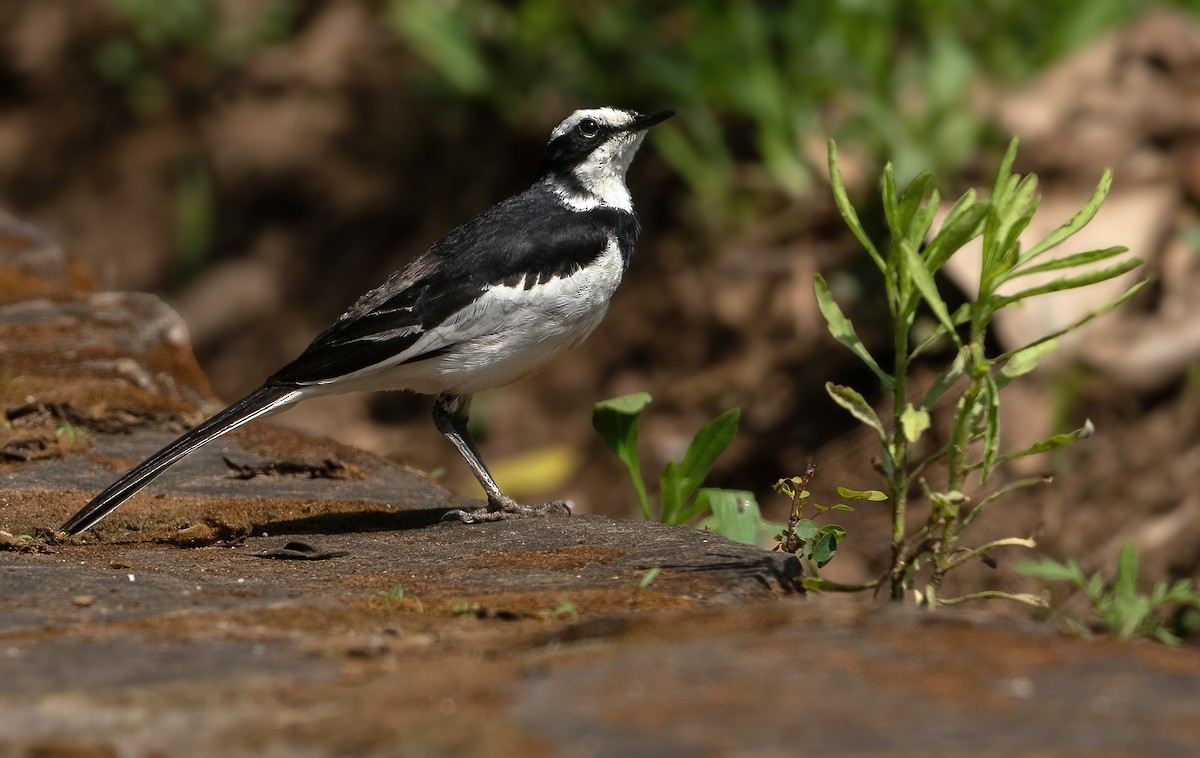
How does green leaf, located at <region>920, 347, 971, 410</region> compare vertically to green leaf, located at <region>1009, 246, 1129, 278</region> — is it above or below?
below

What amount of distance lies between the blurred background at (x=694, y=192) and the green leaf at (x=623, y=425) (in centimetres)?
108

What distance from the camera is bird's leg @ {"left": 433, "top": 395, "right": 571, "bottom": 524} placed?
462 cm

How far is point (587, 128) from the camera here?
5754 mm

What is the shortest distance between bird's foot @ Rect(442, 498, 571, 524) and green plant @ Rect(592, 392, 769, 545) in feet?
0.89

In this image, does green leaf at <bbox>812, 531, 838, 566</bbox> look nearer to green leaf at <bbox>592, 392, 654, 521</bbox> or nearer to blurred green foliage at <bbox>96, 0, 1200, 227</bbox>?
green leaf at <bbox>592, 392, 654, 521</bbox>

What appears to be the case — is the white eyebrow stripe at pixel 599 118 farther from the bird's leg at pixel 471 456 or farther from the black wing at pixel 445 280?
the bird's leg at pixel 471 456

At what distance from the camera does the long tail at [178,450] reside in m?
3.83

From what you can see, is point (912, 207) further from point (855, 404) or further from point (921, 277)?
point (855, 404)

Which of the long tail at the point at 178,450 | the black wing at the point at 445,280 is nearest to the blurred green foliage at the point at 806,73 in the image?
the black wing at the point at 445,280

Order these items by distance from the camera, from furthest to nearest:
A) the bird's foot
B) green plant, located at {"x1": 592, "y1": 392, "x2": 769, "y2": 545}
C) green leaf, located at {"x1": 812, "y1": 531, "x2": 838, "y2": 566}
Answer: the bird's foot, green plant, located at {"x1": 592, "y1": 392, "x2": 769, "y2": 545}, green leaf, located at {"x1": 812, "y1": 531, "x2": 838, "y2": 566}

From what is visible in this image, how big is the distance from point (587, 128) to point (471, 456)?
138cm

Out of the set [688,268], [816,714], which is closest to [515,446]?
[688,268]

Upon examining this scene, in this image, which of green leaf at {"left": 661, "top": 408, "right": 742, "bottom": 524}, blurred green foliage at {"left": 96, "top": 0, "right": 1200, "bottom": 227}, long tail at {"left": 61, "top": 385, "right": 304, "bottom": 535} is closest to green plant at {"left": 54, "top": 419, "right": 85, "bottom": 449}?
long tail at {"left": 61, "top": 385, "right": 304, "bottom": 535}

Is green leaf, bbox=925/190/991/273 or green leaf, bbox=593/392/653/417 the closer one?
green leaf, bbox=925/190/991/273
